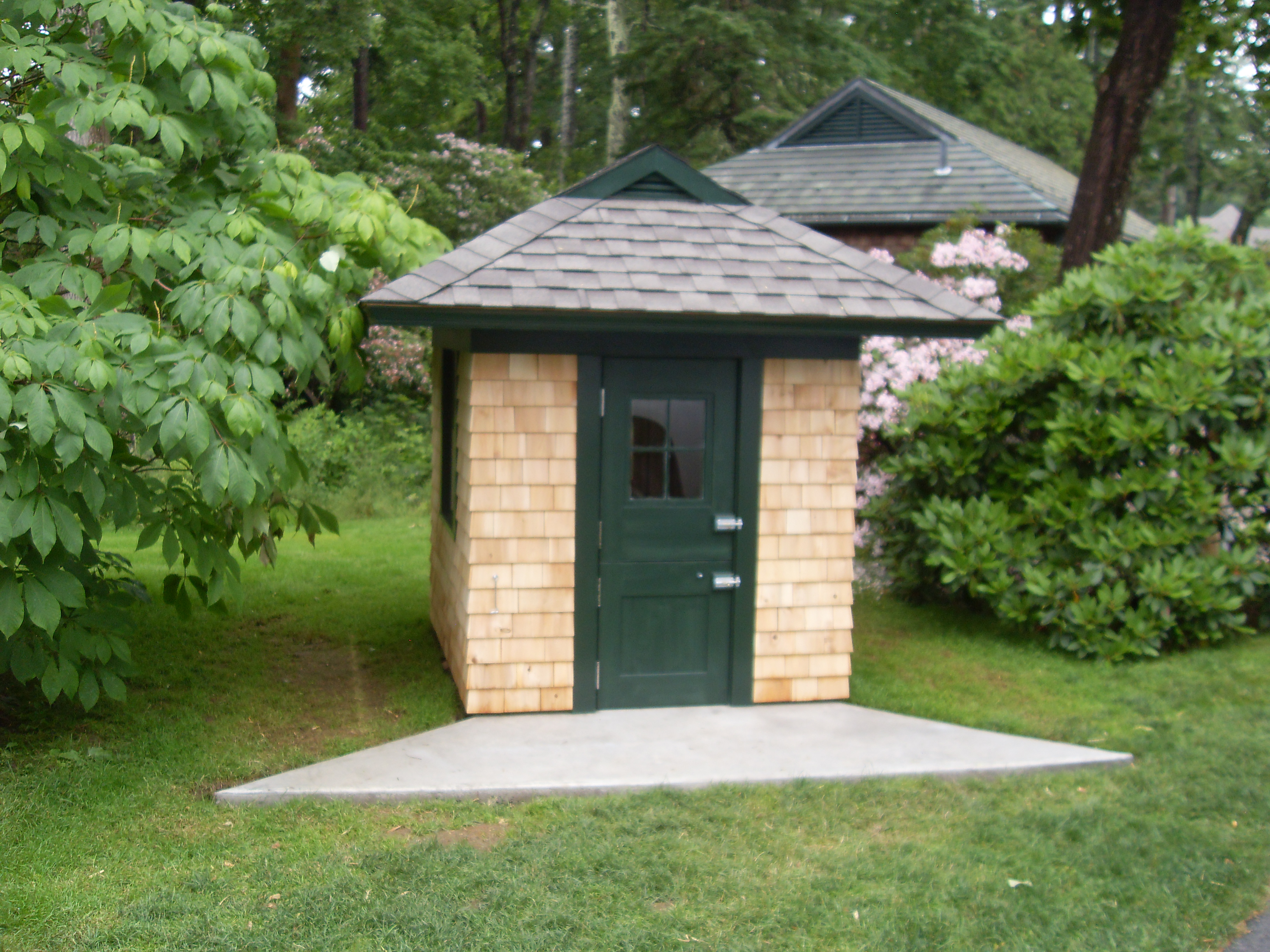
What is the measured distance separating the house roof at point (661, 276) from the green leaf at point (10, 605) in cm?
200

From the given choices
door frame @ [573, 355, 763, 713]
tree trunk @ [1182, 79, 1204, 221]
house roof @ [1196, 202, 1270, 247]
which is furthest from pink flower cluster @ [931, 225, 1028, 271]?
house roof @ [1196, 202, 1270, 247]

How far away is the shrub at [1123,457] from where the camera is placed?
7594mm

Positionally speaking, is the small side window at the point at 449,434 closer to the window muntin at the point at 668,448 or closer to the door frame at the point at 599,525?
the door frame at the point at 599,525

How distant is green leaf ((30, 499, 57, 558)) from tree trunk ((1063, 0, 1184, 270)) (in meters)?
11.0

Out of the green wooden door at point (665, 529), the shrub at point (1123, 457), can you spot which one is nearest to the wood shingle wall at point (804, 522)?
the green wooden door at point (665, 529)

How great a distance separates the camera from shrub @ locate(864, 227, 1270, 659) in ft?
24.9

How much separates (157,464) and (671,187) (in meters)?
9.38

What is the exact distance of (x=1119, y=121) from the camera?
1255 cm

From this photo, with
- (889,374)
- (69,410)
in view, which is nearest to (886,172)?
(889,374)

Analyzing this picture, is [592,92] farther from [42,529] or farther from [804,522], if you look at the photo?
[42,529]

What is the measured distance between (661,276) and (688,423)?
830 millimetres

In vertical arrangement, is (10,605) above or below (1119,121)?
below

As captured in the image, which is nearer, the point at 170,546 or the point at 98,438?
the point at 98,438

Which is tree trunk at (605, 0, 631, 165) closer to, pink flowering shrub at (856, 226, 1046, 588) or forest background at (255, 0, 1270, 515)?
forest background at (255, 0, 1270, 515)
